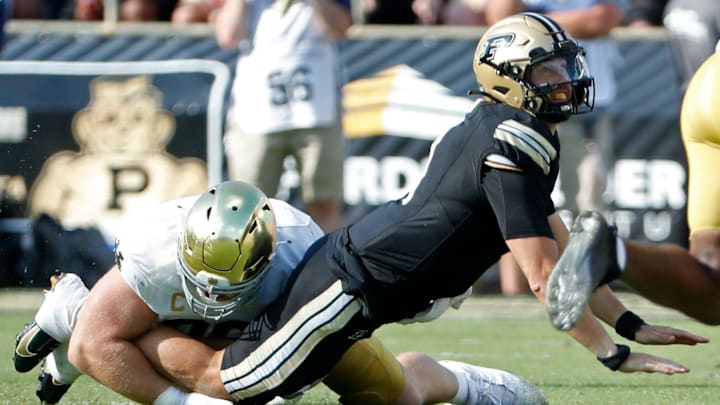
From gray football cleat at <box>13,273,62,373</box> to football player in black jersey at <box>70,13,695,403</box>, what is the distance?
543 millimetres

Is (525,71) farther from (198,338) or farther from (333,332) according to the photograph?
(198,338)

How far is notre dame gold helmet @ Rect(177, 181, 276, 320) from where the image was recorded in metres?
3.97

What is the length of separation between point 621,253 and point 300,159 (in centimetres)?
394

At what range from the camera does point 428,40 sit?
9.00 metres

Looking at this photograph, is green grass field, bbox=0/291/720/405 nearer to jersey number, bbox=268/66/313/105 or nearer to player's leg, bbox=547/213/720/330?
player's leg, bbox=547/213/720/330

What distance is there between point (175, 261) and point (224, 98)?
470 cm

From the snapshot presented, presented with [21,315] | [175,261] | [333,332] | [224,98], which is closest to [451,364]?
[333,332]

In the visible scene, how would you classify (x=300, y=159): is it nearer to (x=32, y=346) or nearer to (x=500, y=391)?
(x=32, y=346)

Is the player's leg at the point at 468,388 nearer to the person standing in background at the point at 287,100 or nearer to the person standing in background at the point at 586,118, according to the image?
the person standing in background at the point at 287,100

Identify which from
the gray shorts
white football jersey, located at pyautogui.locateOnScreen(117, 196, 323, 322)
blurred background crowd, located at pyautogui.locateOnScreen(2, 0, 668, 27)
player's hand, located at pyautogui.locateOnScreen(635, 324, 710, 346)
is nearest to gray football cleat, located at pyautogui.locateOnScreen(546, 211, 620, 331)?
player's hand, located at pyautogui.locateOnScreen(635, 324, 710, 346)

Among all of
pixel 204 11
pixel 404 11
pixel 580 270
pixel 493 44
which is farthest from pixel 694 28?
pixel 580 270

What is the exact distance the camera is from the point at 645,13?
31.6 feet

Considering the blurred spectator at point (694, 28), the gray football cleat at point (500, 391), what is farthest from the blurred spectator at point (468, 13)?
the gray football cleat at point (500, 391)

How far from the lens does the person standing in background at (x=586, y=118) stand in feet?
25.6
